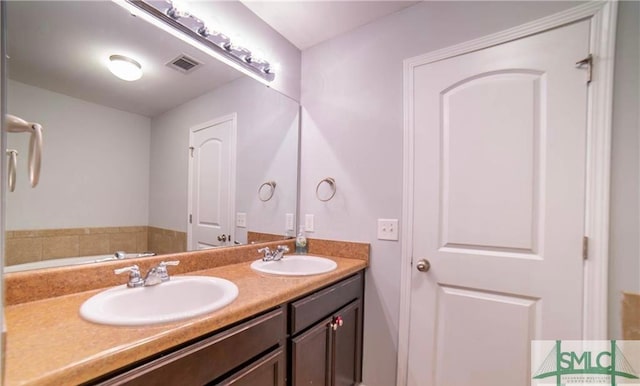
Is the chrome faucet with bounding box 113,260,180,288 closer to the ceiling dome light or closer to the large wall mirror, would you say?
the large wall mirror

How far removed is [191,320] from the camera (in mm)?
749

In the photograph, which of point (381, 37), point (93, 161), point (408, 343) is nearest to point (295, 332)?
point (408, 343)

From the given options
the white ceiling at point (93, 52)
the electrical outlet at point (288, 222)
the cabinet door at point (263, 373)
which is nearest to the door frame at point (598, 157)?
the cabinet door at point (263, 373)

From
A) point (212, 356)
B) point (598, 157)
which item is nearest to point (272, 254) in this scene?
point (212, 356)

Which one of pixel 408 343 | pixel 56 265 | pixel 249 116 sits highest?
pixel 249 116

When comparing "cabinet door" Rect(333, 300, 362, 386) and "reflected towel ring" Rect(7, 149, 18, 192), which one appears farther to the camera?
"cabinet door" Rect(333, 300, 362, 386)

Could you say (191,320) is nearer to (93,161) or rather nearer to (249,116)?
(93,161)

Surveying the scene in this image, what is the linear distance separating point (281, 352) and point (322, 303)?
0.30 m

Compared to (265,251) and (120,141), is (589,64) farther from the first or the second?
(120,141)

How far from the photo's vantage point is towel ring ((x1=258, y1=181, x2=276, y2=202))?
1.81 metres

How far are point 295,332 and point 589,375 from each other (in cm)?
124

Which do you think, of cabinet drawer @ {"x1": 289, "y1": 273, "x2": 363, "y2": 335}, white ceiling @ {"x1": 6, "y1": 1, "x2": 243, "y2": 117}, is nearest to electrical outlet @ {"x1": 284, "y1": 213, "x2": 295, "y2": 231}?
cabinet drawer @ {"x1": 289, "y1": 273, "x2": 363, "y2": 335}

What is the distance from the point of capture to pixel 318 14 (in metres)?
1.64

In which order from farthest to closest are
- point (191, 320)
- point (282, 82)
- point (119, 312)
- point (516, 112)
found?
1. point (282, 82)
2. point (516, 112)
3. point (119, 312)
4. point (191, 320)
